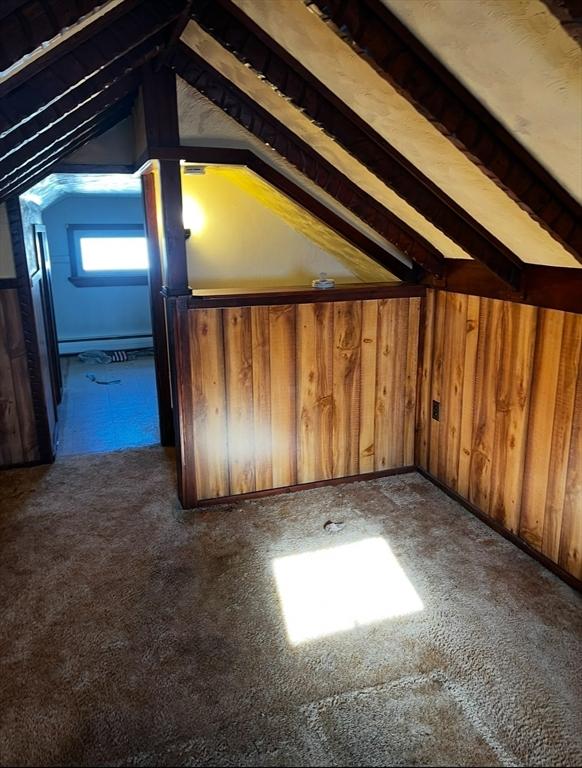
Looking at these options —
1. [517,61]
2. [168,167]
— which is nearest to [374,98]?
[517,61]

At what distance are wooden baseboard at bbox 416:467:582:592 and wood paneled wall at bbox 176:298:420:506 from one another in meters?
0.36

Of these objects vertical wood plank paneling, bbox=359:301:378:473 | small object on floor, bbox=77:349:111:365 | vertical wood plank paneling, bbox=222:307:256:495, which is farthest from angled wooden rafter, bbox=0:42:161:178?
small object on floor, bbox=77:349:111:365

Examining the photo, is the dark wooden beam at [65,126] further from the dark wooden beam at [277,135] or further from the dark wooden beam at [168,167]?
the dark wooden beam at [277,135]

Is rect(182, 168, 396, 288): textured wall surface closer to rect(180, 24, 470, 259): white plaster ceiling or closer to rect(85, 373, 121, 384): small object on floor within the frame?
rect(180, 24, 470, 259): white plaster ceiling

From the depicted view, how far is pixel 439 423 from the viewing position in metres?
3.22

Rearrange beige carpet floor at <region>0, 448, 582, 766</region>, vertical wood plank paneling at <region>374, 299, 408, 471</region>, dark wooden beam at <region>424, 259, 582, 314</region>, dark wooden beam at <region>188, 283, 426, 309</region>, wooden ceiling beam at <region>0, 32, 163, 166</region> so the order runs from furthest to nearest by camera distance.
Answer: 1. vertical wood plank paneling at <region>374, 299, 408, 471</region>
2. dark wooden beam at <region>188, 283, 426, 309</region>
3. dark wooden beam at <region>424, 259, 582, 314</region>
4. wooden ceiling beam at <region>0, 32, 163, 166</region>
5. beige carpet floor at <region>0, 448, 582, 766</region>

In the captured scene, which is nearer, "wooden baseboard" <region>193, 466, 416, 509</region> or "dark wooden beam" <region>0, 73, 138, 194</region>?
"dark wooden beam" <region>0, 73, 138, 194</region>

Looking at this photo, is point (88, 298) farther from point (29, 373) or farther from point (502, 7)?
point (502, 7)

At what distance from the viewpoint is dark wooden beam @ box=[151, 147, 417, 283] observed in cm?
269

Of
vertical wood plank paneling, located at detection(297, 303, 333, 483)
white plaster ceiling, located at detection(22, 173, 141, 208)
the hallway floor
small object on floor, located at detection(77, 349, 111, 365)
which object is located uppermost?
white plaster ceiling, located at detection(22, 173, 141, 208)

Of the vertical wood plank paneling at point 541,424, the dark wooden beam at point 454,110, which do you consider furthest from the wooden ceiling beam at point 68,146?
the vertical wood plank paneling at point 541,424

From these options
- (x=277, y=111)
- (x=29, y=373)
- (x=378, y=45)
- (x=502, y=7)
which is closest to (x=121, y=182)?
(x=29, y=373)

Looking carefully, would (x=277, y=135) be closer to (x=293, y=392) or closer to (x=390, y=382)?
(x=293, y=392)

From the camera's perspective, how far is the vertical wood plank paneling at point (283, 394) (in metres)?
2.99
